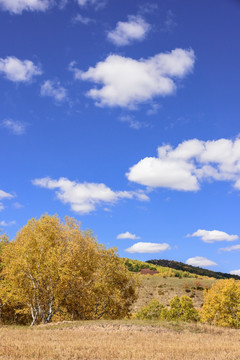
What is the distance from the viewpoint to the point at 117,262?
4522 cm

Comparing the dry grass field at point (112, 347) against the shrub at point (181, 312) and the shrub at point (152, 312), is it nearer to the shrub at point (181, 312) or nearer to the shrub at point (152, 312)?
the shrub at point (181, 312)

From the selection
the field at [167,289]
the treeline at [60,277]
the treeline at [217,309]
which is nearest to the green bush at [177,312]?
the treeline at [217,309]

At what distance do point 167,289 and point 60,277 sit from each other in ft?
300

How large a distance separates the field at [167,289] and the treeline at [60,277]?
5805 centimetres

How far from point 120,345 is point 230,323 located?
38.6m

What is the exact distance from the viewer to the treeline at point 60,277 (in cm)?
3466

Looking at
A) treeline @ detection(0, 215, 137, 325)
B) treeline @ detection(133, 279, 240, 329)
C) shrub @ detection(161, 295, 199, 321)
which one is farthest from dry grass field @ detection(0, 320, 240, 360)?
shrub @ detection(161, 295, 199, 321)

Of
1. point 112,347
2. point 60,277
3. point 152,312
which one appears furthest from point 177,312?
point 112,347

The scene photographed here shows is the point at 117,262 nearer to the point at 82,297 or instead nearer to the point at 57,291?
the point at 82,297

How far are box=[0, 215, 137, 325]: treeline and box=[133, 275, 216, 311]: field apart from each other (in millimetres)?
58047

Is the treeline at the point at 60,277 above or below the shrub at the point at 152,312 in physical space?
above

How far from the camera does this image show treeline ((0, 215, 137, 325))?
114 ft

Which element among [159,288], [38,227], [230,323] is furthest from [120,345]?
[159,288]

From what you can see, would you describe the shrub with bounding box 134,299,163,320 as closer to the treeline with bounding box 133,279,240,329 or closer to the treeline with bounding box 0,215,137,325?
the treeline with bounding box 133,279,240,329
